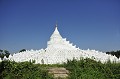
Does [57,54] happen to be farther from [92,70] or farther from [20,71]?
[20,71]

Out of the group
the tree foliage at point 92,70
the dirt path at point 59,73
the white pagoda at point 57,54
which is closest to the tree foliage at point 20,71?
the dirt path at point 59,73

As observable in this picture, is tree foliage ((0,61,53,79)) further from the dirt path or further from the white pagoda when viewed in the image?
the white pagoda

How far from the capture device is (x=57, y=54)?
28156 mm

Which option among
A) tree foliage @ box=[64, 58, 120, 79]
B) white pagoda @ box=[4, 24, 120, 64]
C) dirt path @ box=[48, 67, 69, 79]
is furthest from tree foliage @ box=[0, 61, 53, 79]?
white pagoda @ box=[4, 24, 120, 64]

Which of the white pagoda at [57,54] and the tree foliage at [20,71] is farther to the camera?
the white pagoda at [57,54]

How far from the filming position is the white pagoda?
1032 inches

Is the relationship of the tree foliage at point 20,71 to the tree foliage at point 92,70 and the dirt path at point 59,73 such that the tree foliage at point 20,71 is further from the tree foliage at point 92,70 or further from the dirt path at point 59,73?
the tree foliage at point 92,70

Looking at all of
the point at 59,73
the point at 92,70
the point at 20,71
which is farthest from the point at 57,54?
the point at 20,71

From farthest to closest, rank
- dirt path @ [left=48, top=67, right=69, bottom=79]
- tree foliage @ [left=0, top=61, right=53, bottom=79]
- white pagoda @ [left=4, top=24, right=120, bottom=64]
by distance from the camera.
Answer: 1. white pagoda @ [left=4, top=24, right=120, bottom=64]
2. dirt path @ [left=48, top=67, right=69, bottom=79]
3. tree foliage @ [left=0, top=61, right=53, bottom=79]

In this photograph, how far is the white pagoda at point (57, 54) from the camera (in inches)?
1032

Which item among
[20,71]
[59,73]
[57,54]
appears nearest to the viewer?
[20,71]

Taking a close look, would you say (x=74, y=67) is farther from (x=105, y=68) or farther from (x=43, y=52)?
(x=43, y=52)

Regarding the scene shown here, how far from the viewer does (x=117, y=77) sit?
928cm

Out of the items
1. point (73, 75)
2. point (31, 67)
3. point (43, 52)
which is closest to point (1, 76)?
point (31, 67)
